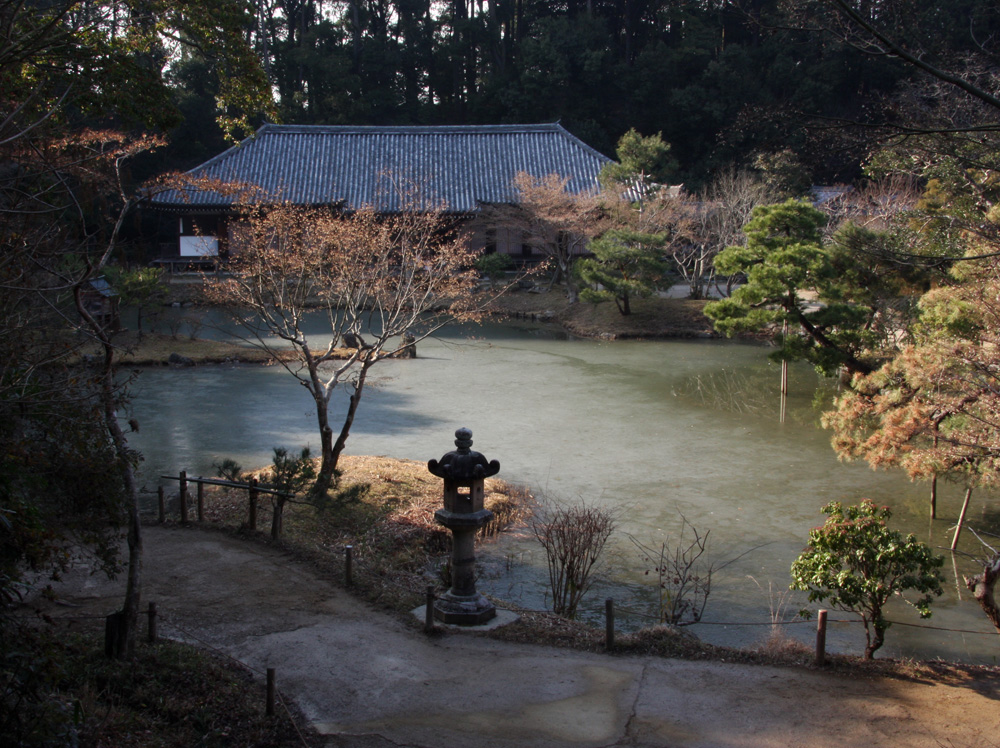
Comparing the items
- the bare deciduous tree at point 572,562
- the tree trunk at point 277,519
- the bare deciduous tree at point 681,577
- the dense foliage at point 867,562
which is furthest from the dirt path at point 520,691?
the bare deciduous tree at point 681,577

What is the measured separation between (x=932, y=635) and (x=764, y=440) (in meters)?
6.09

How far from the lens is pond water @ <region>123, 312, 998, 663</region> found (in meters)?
7.48

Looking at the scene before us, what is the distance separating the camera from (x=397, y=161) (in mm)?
29734

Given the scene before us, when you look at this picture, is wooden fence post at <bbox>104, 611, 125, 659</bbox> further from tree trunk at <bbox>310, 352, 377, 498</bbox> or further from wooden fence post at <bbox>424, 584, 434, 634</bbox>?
tree trunk at <bbox>310, 352, 377, 498</bbox>

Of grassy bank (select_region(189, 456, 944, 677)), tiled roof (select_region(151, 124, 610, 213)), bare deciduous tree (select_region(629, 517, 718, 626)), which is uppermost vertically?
tiled roof (select_region(151, 124, 610, 213))

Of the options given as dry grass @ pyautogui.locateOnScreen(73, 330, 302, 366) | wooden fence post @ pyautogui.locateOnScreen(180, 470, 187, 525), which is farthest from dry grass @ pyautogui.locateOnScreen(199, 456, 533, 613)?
dry grass @ pyautogui.locateOnScreen(73, 330, 302, 366)

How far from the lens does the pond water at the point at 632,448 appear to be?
748 centimetres

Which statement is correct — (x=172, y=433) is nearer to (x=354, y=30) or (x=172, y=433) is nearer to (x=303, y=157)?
(x=303, y=157)

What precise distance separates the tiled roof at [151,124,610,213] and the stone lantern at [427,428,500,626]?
2202 cm

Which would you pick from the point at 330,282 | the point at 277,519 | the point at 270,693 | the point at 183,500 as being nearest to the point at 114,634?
the point at 270,693

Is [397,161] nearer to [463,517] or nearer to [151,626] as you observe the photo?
[463,517]

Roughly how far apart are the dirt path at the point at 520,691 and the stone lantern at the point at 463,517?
0.31 metres

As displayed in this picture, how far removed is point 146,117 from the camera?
696 cm

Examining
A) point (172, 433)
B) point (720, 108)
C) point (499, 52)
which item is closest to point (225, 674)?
point (172, 433)
